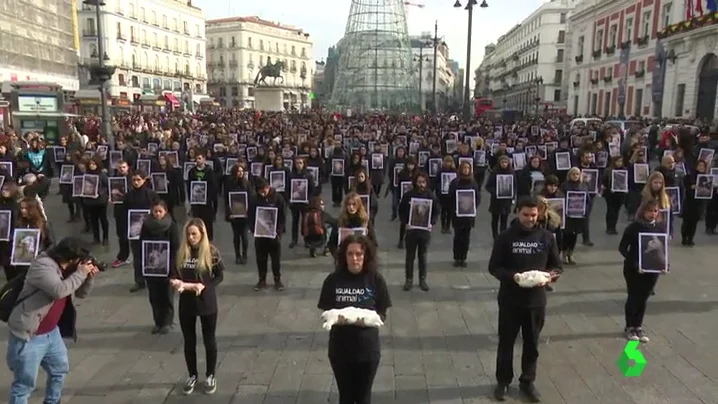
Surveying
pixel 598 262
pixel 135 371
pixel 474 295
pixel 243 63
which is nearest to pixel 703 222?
pixel 598 262

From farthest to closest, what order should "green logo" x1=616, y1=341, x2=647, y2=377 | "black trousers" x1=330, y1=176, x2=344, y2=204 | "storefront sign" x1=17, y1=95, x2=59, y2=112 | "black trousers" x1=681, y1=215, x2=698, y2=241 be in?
"storefront sign" x1=17, y1=95, x2=59, y2=112
"black trousers" x1=330, y1=176, x2=344, y2=204
"black trousers" x1=681, y1=215, x2=698, y2=241
"green logo" x1=616, y1=341, x2=647, y2=377

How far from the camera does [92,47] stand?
64.1 meters

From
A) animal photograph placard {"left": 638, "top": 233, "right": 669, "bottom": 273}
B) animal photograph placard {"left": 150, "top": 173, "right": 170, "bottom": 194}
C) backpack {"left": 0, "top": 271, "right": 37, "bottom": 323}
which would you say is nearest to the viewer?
backpack {"left": 0, "top": 271, "right": 37, "bottom": 323}

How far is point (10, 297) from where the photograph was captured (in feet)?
13.5

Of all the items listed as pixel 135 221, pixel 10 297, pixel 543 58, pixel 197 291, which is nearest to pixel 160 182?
pixel 135 221

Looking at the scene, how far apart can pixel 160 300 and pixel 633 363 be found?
5178mm

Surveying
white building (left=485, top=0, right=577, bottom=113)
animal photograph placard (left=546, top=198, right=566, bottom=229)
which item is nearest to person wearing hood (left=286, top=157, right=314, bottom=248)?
animal photograph placard (left=546, top=198, right=566, bottom=229)

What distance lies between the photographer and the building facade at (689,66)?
32.3m

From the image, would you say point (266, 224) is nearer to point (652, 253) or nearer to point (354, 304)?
point (354, 304)

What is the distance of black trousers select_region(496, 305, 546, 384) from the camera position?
16.0 feet

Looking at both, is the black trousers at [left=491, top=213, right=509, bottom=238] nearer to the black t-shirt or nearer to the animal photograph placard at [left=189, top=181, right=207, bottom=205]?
the animal photograph placard at [left=189, top=181, right=207, bottom=205]

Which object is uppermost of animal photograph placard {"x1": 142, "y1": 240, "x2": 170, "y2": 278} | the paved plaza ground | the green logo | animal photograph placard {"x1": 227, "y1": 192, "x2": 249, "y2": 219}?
animal photograph placard {"x1": 227, "y1": 192, "x2": 249, "y2": 219}

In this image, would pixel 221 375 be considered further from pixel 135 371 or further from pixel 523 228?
pixel 523 228

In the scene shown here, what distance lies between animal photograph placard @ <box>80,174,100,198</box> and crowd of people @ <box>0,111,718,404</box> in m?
0.03
